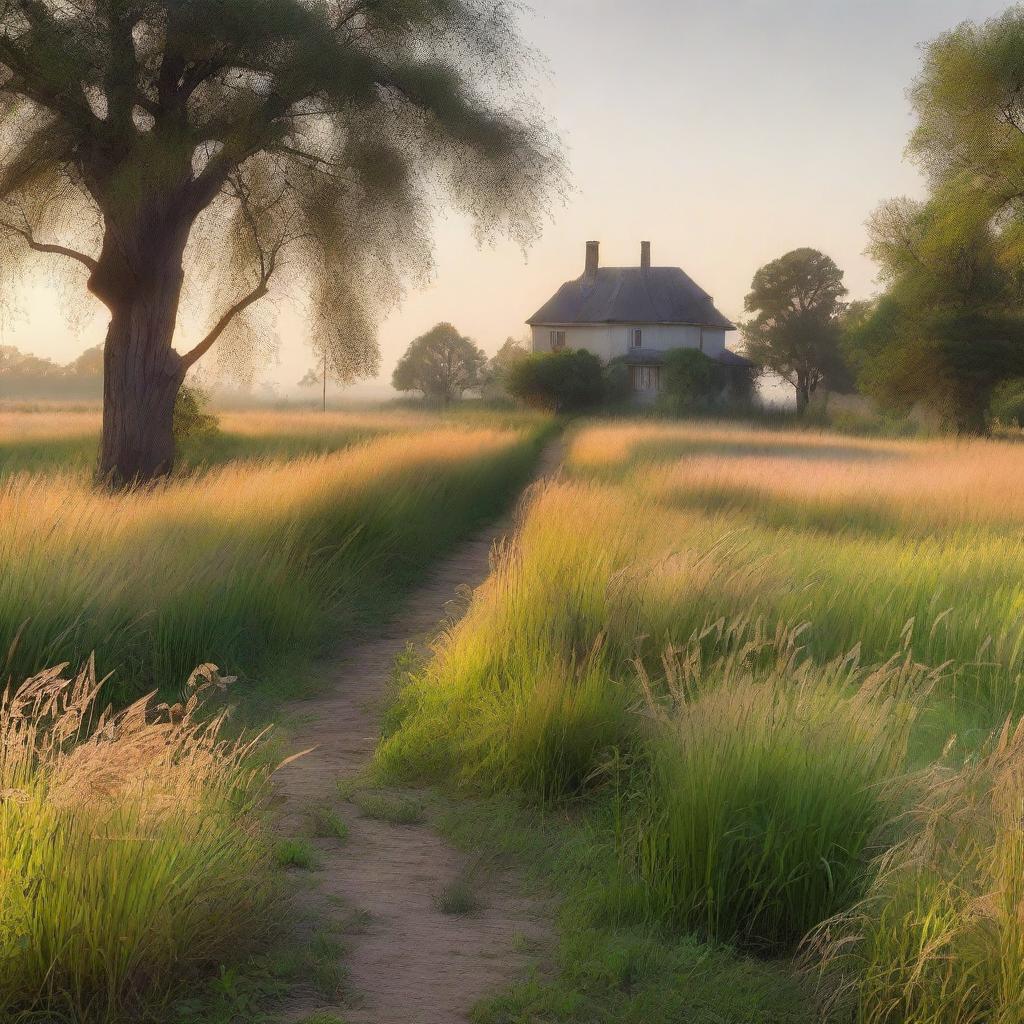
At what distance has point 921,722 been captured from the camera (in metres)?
6.01

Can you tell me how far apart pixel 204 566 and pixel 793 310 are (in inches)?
2562

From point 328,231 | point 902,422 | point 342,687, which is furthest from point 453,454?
point 902,422

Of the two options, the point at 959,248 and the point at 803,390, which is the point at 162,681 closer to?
the point at 959,248

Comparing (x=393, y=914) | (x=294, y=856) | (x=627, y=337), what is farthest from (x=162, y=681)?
(x=627, y=337)

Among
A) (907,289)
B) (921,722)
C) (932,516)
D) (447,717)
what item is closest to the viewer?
(921,722)

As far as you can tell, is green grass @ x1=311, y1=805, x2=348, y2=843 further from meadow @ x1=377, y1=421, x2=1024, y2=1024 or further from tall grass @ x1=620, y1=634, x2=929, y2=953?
tall grass @ x1=620, y1=634, x2=929, y2=953

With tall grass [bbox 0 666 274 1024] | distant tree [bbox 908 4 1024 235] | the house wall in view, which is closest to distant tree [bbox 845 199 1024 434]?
distant tree [bbox 908 4 1024 235]

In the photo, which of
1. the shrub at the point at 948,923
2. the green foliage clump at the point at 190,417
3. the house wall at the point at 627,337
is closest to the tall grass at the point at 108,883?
the shrub at the point at 948,923

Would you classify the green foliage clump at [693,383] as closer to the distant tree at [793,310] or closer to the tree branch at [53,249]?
the distant tree at [793,310]

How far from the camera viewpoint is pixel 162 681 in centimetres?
771

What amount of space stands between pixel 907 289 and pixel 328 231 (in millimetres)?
29037

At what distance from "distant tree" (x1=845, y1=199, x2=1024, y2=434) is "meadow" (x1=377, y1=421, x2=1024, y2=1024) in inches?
1206

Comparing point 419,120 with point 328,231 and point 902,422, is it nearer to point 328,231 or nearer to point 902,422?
point 328,231

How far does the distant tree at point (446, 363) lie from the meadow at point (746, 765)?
6682cm
